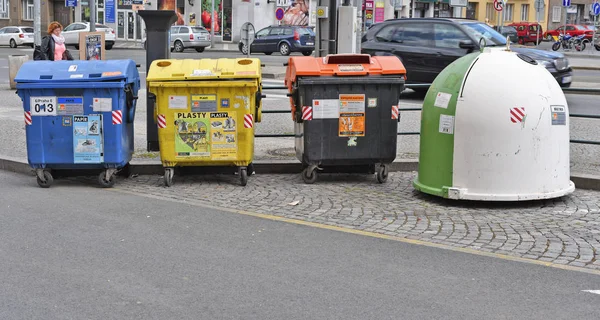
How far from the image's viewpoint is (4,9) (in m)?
63.2

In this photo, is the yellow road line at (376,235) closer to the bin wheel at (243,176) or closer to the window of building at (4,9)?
the bin wheel at (243,176)

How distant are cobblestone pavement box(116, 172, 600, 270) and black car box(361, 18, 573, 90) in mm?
8725

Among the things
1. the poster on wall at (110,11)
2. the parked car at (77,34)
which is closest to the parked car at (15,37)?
the parked car at (77,34)

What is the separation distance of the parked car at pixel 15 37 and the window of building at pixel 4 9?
41.5 ft

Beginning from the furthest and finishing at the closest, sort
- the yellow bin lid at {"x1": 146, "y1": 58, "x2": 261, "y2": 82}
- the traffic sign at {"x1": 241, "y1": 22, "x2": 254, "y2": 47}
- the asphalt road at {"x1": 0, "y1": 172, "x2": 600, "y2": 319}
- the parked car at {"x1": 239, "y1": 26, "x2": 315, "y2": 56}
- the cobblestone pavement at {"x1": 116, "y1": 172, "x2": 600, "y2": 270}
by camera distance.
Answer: the parked car at {"x1": 239, "y1": 26, "x2": 315, "y2": 56}, the traffic sign at {"x1": 241, "y1": 22, "x2": 254, "y2": 47}, the yellow bin lid at {"x1": 146, "y1": 58, "x2": 261, "y2": 82}, the cobblestone pavement at {"x1": 116, "y1": 172, "x2": 600, "y2": 270}, the asphalt road at {"x1": 0, "y1": 172, "x2": 600, "y2": 319}

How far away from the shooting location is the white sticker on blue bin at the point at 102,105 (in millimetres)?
9094

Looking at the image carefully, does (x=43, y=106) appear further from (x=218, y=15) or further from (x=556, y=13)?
(x=556, y=13)

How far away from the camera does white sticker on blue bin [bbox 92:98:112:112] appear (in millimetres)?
9094

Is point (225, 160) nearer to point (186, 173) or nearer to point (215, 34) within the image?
point (186, 173)

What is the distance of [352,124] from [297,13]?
157 ft

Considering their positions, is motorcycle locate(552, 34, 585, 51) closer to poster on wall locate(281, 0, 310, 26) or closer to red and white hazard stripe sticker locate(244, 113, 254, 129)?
poster on wall locate(281, 0, 310, 26)

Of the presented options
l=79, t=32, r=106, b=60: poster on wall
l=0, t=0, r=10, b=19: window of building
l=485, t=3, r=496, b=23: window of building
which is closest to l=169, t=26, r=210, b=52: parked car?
l=0, t=0, r=10, b=19: window of building

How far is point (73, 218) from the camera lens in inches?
304

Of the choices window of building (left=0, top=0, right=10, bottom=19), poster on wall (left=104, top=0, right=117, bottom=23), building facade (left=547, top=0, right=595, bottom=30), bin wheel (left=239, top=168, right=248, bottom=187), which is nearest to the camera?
bin wheel (left=239, top=168, right=248, bottom=187)
